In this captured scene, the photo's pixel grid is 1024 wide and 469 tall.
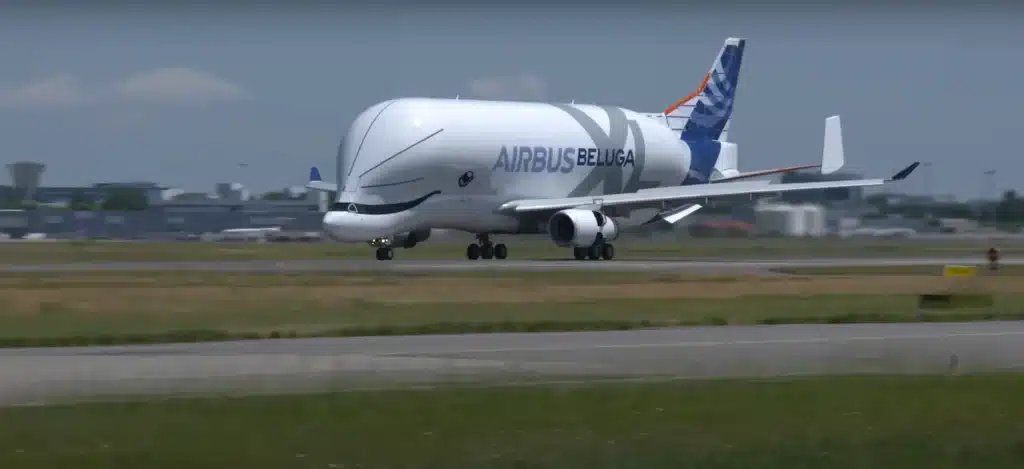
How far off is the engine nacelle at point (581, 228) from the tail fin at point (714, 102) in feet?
37.4

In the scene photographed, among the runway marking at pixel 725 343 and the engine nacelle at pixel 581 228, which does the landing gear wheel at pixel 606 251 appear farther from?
the runway marking at pixel 725 343

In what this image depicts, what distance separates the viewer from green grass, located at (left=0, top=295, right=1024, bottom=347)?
27953mm

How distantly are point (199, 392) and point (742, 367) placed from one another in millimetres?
7348

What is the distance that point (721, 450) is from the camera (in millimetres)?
14625

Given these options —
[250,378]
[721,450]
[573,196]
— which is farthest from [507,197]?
[721,450]

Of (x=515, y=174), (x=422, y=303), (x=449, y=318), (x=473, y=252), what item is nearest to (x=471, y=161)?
(x=515, y=174)

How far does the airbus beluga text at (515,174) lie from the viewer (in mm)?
62531

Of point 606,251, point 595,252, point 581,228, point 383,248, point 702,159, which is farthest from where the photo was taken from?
point 702,159

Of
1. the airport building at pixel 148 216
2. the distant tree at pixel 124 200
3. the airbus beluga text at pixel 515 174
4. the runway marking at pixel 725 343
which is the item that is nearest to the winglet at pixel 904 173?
the airbus beluga text at pixel 515 174

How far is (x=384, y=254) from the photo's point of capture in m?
62.5

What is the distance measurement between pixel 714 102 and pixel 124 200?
386 ft

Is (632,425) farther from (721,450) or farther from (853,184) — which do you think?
(853,184)

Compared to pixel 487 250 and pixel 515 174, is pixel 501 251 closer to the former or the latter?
pixel 487 250

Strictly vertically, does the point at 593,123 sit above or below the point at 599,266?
above
